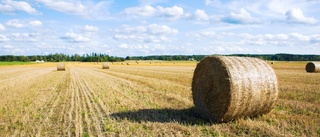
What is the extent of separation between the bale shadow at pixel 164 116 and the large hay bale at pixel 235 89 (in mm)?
357

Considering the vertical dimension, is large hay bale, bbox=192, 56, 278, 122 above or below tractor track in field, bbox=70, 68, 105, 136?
above

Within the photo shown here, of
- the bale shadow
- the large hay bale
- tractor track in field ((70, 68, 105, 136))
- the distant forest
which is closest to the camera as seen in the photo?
tractor track in field ((70, 68, 105, 136))

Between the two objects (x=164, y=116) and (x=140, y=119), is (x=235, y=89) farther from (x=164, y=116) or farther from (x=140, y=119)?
(x=140, y=119)

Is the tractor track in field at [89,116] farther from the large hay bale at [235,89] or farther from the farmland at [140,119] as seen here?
the large hay bale at [235,89]

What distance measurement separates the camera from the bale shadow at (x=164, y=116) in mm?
7786

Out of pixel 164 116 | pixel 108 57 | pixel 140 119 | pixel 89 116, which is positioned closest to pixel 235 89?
pixel 164 116

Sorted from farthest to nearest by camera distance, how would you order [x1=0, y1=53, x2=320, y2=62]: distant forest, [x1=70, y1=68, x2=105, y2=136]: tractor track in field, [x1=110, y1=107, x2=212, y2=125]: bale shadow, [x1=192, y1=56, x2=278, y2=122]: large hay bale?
[x1=0, y1=53, x2=320, y2=62]: distant forest < [x1=110, y1=107, x2=212, y2=125]: bale shadow < [x1=192, y1=56, x2=278, y2=122]: large hay bale < [x1=70, y1=68, x2=105, y2=136]: tractor track in field

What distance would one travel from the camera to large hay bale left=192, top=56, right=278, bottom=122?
7.45 meters

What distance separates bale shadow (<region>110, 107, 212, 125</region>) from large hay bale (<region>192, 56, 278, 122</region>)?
1.17 ft

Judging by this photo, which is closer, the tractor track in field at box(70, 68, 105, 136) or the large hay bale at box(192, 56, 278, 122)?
the tractor track in field at box(70, 68, 105, 136)

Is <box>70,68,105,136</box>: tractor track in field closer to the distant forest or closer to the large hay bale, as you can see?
the large hay bale

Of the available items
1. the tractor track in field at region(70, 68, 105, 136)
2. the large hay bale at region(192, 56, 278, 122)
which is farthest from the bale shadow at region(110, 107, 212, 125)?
the tractor track in field at region(70, 68, 105, 136)

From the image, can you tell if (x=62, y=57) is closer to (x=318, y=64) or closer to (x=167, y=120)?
(x=318, y=64)

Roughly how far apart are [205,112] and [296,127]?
2.29m
